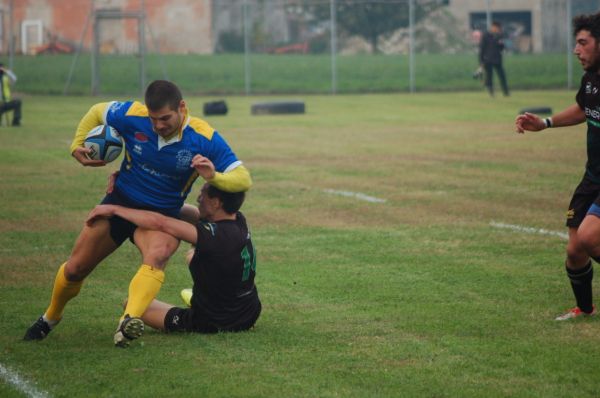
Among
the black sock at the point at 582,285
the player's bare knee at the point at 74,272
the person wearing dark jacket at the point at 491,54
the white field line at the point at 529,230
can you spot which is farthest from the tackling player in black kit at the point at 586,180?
the person wearing dark jacket at the point at 491,54

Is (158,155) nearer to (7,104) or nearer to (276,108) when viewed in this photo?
(7,104)


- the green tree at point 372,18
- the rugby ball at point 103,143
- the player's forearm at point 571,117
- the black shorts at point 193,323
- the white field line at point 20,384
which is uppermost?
the green tree at point 372,18

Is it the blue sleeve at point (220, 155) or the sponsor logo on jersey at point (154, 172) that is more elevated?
the blue sleeve at point (220, 155)

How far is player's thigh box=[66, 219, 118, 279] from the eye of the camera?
740 centimetres

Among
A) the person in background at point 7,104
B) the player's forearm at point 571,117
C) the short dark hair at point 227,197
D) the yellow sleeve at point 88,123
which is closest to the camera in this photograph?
the short dark hair at point 227,197

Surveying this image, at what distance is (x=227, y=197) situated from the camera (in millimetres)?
7520

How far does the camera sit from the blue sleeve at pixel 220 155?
7.40 meters

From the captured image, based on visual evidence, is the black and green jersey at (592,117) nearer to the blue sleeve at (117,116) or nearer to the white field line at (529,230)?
the blue sleeve at (117,116)

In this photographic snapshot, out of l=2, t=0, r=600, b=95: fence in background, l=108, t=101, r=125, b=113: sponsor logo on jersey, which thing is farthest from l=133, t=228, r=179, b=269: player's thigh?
l=2, t=0, r=600, b=95: fence in background

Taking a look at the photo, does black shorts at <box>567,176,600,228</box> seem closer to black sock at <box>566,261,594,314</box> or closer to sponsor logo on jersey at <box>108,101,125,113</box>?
black sock at <box>566,261,594,314</box>

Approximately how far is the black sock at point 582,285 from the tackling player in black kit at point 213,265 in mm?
2216

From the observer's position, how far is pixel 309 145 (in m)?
21.5

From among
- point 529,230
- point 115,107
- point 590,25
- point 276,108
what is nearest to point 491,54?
point 276,108

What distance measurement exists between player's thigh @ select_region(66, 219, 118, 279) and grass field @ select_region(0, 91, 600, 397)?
468mm
